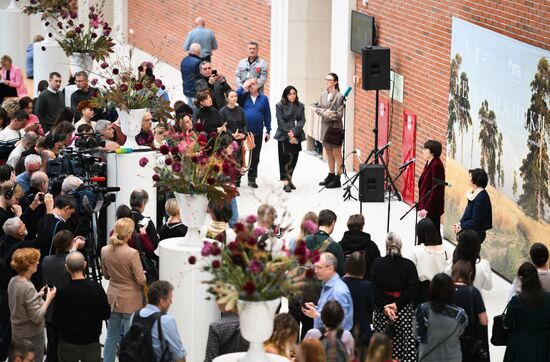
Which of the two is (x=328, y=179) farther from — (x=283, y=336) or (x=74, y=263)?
(x=283, y=336)

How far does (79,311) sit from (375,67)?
7711 millimetres

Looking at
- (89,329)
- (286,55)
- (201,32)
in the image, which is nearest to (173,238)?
(89,329)

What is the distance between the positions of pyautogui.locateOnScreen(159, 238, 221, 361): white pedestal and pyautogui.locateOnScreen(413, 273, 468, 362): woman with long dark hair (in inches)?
70.3

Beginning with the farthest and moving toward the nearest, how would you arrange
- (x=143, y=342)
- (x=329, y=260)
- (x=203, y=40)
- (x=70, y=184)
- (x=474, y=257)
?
(x=203, y=40), (x=70, y=184), (x=474, y=257), (x=329, y=260), (x=143, y=342)

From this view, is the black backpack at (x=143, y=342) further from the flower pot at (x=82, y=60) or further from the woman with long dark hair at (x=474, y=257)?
the flower pot at (x=82, y=60)

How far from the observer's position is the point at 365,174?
14406 mm

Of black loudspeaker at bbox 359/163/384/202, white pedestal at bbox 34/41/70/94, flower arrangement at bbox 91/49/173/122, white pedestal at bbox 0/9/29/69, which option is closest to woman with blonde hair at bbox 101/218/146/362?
flower arrangement at bbox 91/49/173/122

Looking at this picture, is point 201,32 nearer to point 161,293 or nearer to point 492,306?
point 492,306

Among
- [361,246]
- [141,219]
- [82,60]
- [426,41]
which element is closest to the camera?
[361,246]

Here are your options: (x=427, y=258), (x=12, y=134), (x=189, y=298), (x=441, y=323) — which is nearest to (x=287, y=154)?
(x=12, y=134)

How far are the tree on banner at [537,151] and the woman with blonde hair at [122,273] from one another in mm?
4552

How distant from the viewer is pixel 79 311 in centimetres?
900

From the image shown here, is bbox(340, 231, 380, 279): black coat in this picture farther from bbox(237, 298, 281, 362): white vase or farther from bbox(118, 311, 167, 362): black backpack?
bbox(237, 298, 281, 362): white vase

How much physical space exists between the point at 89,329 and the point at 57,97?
326 inches
